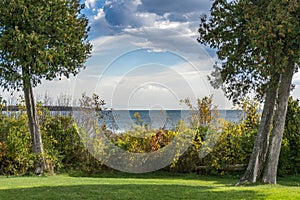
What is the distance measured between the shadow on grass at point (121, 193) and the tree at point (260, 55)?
1.92m

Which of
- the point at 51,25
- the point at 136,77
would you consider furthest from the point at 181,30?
the point at 51,25

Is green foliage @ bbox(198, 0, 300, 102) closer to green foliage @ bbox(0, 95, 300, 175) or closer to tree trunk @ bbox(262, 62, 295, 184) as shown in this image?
tree trunk @ bbox(262, 62, 295, 184)

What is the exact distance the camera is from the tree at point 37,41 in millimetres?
10250

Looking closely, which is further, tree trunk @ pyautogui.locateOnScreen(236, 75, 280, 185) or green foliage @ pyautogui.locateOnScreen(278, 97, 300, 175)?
green foliage @ pyautogui.locateOnScreen(278, 97, 300, 175)

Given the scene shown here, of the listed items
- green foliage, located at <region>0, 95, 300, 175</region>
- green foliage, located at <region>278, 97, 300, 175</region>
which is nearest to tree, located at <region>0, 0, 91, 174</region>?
green foliage, located at <region>0, 95, 300, 175</region>

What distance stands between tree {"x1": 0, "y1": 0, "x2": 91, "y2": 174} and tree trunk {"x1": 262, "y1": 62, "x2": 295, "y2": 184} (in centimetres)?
584

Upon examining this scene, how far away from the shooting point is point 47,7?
10.5m

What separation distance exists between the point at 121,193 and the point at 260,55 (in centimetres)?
421

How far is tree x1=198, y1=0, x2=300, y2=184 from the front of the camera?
313 inches

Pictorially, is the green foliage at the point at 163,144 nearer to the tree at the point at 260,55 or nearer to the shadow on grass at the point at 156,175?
the shadow on grass at the point at 156,175

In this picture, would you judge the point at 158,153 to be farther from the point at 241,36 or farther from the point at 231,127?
the point at 241,36

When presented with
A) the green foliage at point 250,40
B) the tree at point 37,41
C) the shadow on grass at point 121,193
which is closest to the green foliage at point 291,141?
the green foliage at point 250,40

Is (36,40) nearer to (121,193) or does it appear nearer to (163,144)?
(121,193)

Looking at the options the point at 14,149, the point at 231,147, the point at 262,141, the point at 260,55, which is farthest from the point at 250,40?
the point at 14,149
